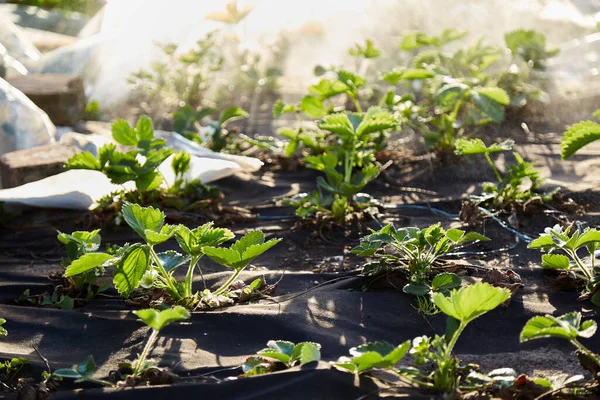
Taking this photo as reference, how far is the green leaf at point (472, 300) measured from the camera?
1705mm

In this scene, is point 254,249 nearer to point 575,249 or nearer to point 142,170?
point 575,249

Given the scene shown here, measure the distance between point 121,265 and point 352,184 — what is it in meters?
1.18

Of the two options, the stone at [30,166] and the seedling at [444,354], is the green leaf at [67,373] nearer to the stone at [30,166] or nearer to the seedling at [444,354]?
the seedling at [444,354]

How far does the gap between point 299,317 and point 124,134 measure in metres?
1.40

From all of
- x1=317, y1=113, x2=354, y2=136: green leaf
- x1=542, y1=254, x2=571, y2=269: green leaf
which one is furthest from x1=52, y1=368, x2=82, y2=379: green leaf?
x1=317, y1=113, x2=354, y2=136: green leaf

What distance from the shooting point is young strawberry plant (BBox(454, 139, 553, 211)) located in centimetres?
286

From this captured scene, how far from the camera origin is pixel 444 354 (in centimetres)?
175

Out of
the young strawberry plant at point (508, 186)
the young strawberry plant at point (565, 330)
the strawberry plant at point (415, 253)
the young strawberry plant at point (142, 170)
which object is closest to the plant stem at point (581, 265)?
the strawberry plant at point (415, 253)

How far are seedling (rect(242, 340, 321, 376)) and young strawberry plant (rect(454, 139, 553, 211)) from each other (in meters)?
1.25

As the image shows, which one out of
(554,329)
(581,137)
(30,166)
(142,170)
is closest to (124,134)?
(142,170)

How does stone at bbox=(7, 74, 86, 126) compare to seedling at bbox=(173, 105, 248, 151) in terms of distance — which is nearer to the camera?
seedling at bbox=(173, 105, 248, 151)

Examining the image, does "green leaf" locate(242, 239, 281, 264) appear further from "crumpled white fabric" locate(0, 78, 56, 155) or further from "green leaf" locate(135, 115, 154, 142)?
"crumpled white fabric" locate(0, 78, 56, 155)

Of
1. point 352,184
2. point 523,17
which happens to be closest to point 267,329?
point 352,184

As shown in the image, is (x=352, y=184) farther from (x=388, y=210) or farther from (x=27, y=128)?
(x=27, y=128)
